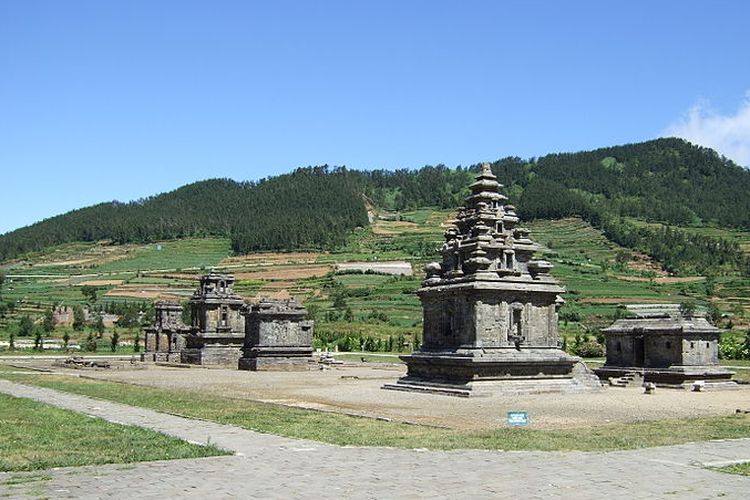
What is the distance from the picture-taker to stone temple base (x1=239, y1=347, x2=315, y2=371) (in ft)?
156

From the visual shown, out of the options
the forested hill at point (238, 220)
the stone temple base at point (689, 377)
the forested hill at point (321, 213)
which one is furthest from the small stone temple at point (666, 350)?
the forested hill at point (238, 220)

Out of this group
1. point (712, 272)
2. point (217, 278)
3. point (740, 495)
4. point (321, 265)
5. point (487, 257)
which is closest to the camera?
point (740, 495)

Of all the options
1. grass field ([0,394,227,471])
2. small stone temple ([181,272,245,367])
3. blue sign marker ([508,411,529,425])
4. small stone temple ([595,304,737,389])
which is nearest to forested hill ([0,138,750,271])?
small stone temple ([181,272,245,367])

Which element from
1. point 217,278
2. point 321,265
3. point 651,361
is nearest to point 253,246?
point 321,265

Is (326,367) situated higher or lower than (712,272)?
lower

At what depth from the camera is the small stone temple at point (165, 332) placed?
195 feet

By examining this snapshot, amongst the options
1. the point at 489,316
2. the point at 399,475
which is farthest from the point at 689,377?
the point at 399,475

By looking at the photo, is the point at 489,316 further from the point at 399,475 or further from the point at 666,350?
the point at 399,475

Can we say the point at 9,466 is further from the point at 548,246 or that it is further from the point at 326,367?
the point at 548,246

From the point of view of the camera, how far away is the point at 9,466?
37.1 feet

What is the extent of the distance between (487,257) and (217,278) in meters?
28.7

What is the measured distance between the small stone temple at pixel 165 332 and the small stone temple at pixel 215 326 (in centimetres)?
444

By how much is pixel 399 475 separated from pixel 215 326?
44283 mm

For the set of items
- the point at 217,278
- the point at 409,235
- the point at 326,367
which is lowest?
the point at 326,367
